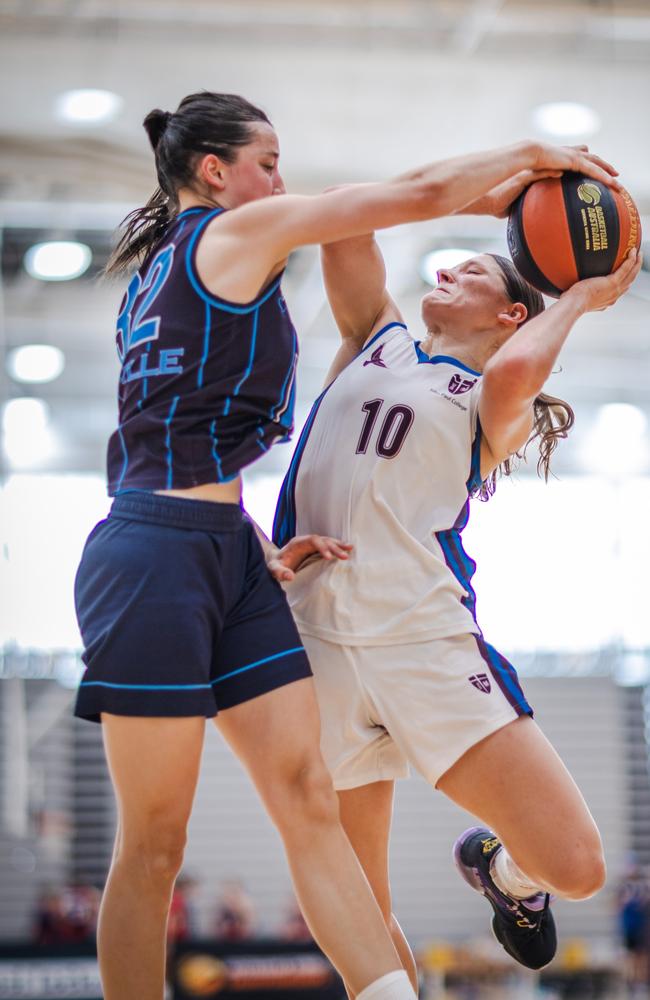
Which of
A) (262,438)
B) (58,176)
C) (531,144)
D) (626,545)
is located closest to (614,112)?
(58,176)

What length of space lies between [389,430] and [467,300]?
1.44ft

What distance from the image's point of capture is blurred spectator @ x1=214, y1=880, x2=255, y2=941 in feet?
39.0

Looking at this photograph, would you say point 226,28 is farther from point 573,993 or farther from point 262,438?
point 573,993

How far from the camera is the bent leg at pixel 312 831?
94.8 inches

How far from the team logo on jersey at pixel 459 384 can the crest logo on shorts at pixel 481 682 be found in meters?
0.69

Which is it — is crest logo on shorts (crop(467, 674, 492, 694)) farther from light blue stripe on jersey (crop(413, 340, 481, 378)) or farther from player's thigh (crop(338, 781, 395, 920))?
light blue stripe on jersey (crop(413, 340, 481, 378))

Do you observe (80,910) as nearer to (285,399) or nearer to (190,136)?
(285,399)

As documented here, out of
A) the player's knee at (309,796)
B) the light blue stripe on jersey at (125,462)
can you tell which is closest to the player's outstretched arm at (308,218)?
the light blue stripe on jersey at (125,462)

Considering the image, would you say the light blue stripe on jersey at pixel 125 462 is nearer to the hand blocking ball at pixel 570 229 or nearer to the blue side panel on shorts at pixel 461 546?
the blue side panel on shorts at pixel 461 546

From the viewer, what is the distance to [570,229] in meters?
2.85

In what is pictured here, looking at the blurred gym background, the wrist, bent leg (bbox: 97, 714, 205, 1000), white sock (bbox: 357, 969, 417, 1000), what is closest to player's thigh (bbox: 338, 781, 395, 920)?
white sock (bbox: 357, 969, 417, 1000)

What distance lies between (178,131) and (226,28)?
5.10 m

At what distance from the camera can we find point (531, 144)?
273cm

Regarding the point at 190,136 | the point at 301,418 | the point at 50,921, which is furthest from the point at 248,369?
the point at 301,418
